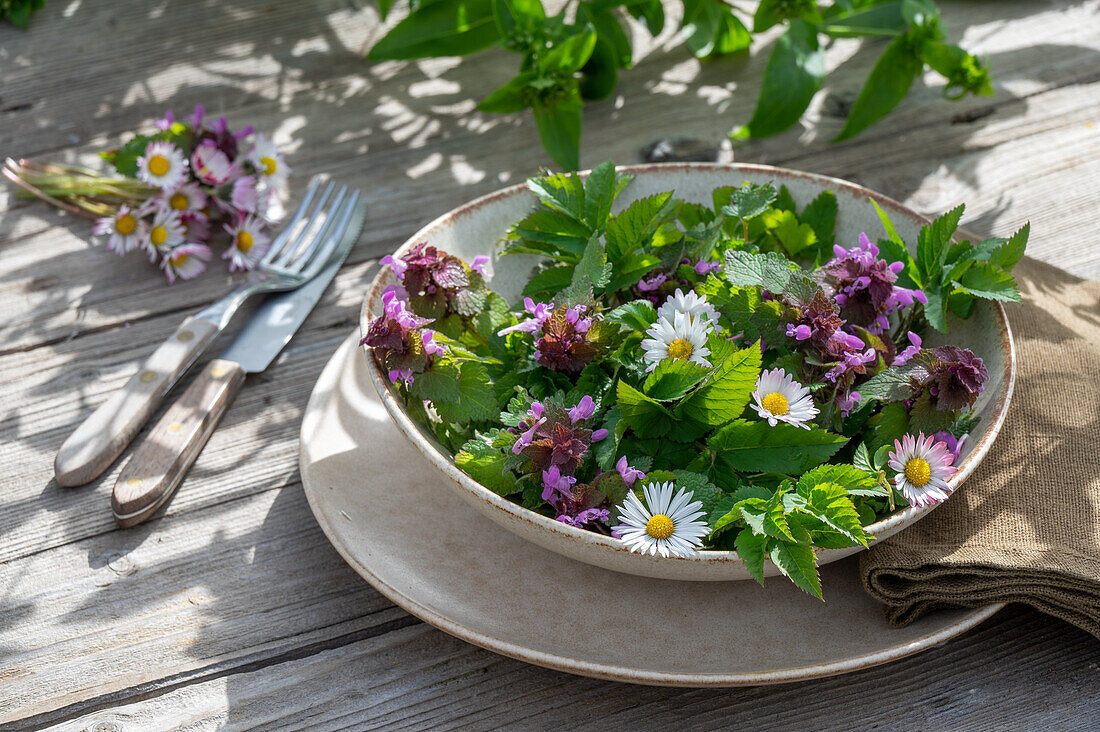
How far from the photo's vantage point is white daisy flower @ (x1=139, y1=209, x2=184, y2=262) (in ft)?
3.99

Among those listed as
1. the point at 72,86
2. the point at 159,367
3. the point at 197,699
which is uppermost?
the point at 72,86

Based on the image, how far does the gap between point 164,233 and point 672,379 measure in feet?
2.62

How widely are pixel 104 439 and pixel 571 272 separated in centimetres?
50

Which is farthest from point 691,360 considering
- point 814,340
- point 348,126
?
point 348,126

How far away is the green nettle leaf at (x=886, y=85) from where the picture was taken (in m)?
1.29

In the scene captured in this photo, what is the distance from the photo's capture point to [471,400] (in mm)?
782

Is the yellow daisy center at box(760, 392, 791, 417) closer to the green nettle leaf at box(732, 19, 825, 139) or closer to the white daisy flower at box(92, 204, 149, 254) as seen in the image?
the green nettle leaf at box(732, 19, 825, 139)

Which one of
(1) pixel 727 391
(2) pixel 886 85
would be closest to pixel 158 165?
(1) pixel 727 391

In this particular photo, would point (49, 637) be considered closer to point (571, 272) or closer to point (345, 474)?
point (345, 474)

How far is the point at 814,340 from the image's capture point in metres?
0.74

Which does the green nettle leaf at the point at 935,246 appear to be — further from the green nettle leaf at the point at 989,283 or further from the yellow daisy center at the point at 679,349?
the yellow daisy center at the point at 679,349

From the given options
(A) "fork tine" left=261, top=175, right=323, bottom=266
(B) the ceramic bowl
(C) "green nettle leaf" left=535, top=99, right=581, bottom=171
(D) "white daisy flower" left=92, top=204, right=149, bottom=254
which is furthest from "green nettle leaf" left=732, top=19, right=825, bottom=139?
(D) "white daisy flower" left=92, top=204, right=149, bottom=254

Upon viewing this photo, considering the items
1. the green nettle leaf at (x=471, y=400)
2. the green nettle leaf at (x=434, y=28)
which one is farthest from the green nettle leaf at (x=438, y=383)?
the green nettle leaf at (x=434, y=28)

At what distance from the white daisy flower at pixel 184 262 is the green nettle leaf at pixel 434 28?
35 cm
